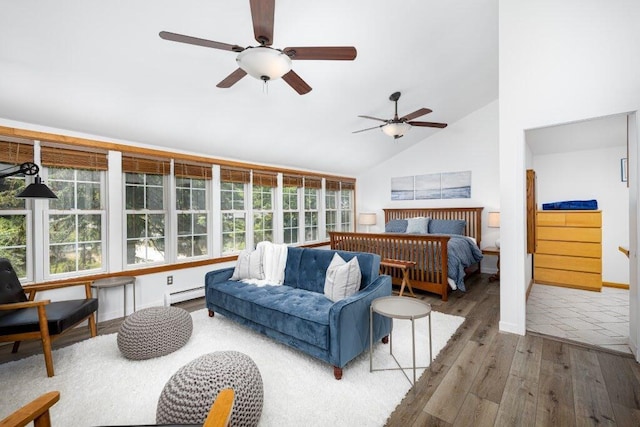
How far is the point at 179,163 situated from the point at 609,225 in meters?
6.58

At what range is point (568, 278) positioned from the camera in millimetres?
4270

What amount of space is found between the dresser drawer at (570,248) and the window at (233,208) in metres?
4.98

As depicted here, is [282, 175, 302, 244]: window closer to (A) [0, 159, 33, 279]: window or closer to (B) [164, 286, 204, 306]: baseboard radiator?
(B) [164, 286, 204, 306]: baseboard radiator

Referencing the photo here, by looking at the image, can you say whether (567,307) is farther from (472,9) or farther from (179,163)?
(179,163)

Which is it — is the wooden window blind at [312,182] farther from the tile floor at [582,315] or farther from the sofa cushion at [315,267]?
the tile floor at [582,315]

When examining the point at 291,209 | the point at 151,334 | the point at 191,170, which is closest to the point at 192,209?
the point at 191,170

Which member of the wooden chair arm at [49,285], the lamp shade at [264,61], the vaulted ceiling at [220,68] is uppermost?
the vaulted ceiling at [220,68]

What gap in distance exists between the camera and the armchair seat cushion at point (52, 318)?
85.9 inches

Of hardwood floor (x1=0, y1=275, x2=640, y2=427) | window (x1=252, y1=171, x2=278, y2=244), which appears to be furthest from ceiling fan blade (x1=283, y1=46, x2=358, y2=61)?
window (x1=252, y1=171, x2=278, y2=244)

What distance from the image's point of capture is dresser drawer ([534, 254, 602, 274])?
159 inches

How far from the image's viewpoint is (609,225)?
4.23 metres

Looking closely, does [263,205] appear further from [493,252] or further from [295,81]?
[493,252]

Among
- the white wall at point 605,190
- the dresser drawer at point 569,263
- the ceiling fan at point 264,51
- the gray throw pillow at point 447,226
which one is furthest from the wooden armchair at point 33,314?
the white wall at point 605,190

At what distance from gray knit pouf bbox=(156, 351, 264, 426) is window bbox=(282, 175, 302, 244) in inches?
154
